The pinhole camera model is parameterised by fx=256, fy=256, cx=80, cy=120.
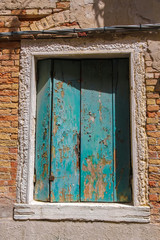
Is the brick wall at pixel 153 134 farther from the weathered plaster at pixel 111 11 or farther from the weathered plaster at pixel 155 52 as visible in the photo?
the weathered plaster at pixel 111 11

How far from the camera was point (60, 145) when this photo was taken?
3.04 m

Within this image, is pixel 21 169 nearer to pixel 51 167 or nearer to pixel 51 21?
pixel 51 167

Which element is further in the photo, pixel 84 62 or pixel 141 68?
pixel 84 62

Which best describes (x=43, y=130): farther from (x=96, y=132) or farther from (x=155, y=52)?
(x=155, y=52)

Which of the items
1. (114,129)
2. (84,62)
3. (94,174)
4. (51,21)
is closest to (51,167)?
(94,174)

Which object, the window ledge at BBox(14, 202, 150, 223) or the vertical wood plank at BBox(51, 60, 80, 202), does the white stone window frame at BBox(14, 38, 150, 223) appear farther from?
the vertical wood plank at BBox(51, 60, 80, 202)

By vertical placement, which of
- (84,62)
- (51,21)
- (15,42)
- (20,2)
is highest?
(20,2)

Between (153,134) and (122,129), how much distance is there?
36 cm

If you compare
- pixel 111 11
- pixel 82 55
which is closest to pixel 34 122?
pixel 82 55

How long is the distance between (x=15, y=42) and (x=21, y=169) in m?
1.53

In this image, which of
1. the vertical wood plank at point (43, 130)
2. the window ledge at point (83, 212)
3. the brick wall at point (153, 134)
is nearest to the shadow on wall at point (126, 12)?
the brick wall at point (153, 134)

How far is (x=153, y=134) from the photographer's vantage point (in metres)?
2.86

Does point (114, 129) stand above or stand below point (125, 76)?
below

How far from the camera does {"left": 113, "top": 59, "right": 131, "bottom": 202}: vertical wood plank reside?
2.94 m
